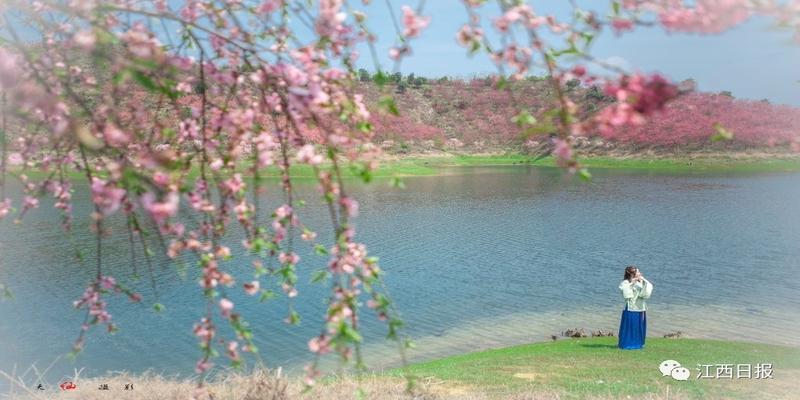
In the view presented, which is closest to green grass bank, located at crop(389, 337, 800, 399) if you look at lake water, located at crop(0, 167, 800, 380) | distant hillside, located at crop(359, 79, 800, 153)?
lake water, located at crop(0, 167, 800, 380)

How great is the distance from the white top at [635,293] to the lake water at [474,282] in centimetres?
247

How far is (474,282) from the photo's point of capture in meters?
18.0

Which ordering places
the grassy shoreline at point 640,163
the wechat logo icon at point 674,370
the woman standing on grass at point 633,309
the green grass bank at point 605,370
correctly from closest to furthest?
the green grass bank at point 605,370 < the wechat logo icon at point 674,370 < the woman standing on grass at point 633,309 < the grassy shoreline at point 640,163

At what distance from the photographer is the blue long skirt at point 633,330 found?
1159 centimetres

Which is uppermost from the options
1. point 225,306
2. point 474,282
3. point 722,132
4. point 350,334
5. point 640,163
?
point 640,163

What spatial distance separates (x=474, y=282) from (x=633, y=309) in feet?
22.4

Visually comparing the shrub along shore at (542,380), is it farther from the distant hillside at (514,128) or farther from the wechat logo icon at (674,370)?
the distant hillside at (514,128)

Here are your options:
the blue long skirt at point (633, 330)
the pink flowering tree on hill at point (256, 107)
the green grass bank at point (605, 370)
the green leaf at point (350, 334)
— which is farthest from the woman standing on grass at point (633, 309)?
the green leaf at point (350, 334)

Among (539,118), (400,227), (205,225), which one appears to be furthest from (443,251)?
(539,118)

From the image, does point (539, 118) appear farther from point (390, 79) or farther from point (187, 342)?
point (187, 342)

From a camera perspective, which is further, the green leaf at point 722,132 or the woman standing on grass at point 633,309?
the woman standing on grass at point 633,309

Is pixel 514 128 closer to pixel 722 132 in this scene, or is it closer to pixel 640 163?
pixel 640 163

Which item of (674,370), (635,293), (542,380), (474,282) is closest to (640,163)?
(474,282)

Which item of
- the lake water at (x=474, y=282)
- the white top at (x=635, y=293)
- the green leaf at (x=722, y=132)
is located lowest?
the lake water at (x=474, y=282)
